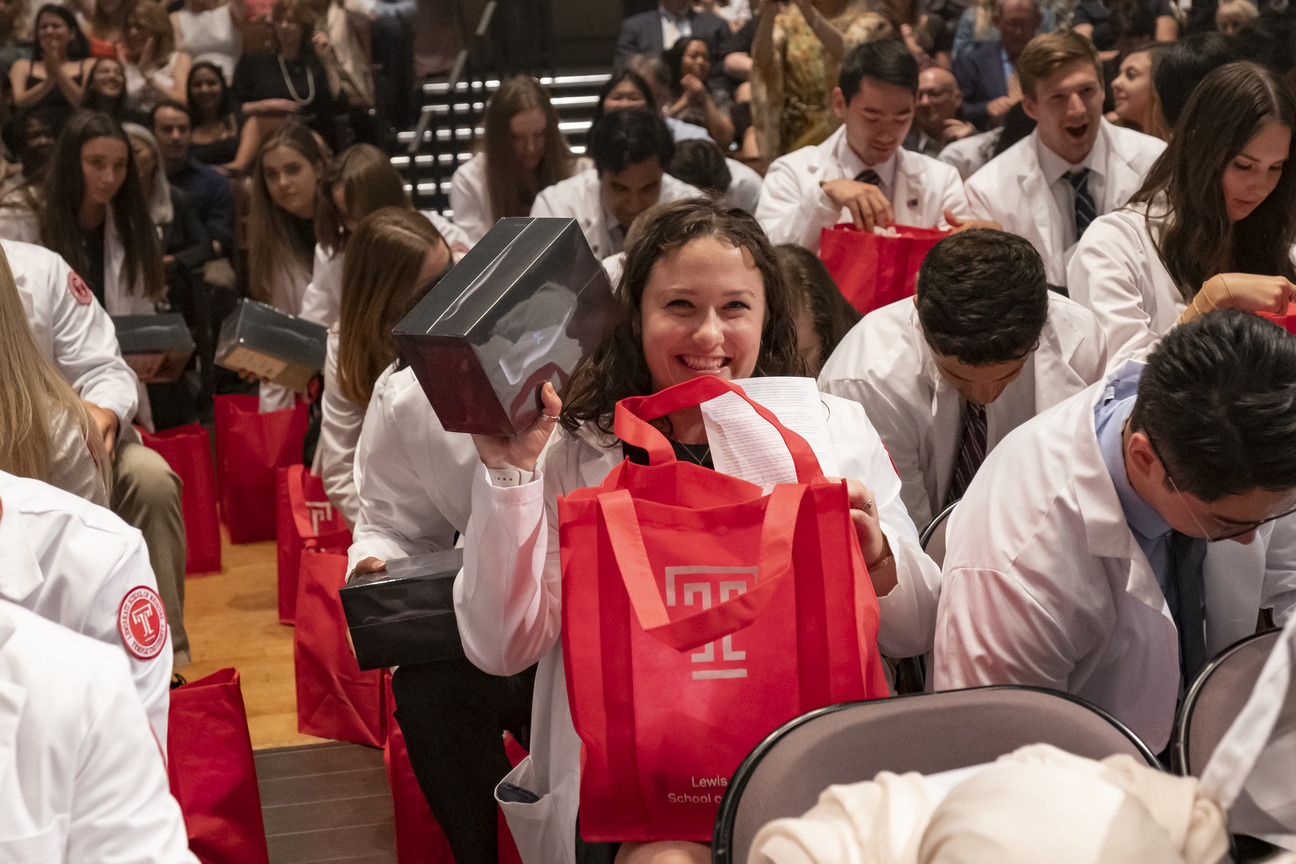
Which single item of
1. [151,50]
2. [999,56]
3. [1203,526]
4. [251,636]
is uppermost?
[151,50]

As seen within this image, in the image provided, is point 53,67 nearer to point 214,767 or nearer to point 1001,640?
point 214,767

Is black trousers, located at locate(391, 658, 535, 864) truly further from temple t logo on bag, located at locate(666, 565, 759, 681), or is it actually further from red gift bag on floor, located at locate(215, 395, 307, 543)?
red gift bag on floor, located at locate(215, 395, 307, 543)

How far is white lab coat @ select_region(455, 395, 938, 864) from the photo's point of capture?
5.59 ft

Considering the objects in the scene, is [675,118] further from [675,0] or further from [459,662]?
[459,662]

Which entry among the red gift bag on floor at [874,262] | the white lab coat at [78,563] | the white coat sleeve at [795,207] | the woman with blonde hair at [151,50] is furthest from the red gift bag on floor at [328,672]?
the woman with blonde hair at [151,50]

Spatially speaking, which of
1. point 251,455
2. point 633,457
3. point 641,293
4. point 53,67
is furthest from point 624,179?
point 53,67

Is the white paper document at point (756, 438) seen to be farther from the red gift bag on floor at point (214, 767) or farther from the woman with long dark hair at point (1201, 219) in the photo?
the woman with long dark hair at point (1201, 219)

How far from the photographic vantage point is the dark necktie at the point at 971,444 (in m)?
2.80

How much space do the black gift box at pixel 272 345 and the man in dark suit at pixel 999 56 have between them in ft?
13.2

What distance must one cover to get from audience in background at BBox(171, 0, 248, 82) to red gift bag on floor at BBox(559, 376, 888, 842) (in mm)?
6241

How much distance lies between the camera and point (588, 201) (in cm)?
469

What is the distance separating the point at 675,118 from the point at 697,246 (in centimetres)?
470

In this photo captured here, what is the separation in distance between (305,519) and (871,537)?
2.42m

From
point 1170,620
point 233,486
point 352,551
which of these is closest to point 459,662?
point 352,551
